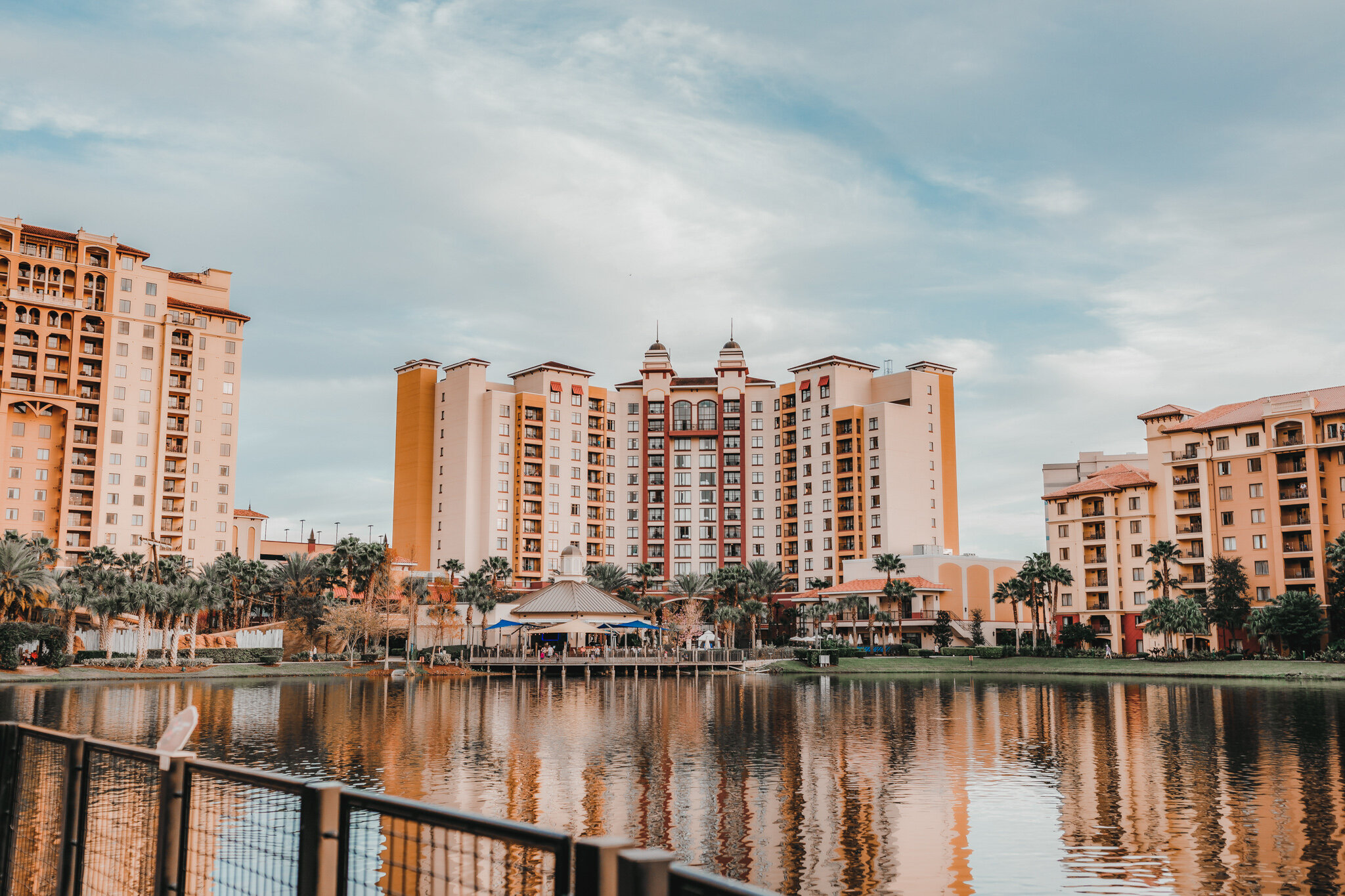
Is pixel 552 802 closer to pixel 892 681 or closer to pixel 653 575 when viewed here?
pixel 892 681

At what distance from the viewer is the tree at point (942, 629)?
117812 mm

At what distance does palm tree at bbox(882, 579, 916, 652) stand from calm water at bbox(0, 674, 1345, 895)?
157ft

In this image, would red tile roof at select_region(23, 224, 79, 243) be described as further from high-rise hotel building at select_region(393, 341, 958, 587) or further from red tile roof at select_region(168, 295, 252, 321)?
high-rise hotel building at select_region(393, 341, 958, 587)

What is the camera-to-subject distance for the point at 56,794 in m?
9.05

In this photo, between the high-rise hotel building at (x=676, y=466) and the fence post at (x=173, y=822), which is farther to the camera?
the high-rise hotel building at (x=676, y=466)

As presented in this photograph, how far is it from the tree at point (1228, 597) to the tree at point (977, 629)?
1087 inches

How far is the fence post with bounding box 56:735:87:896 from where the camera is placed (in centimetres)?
839

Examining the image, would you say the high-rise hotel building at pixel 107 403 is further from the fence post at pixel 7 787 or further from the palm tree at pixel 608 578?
the fence post at pixel 7 787

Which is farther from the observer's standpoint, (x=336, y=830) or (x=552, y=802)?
(x=552, y=802)

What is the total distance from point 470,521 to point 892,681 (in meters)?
69.4

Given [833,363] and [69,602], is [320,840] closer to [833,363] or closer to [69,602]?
[69,602]

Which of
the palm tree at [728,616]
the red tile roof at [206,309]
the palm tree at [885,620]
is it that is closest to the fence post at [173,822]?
the palm tree at [728,616]

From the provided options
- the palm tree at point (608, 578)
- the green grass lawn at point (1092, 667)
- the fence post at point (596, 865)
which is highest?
the palm tree at point (608, 578)

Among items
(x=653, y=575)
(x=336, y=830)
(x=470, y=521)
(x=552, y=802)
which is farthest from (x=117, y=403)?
(x=336, y=830)
